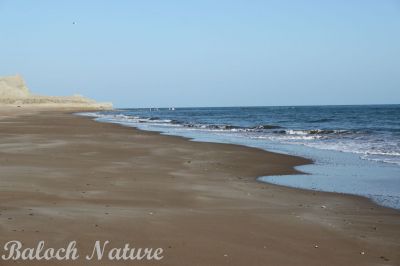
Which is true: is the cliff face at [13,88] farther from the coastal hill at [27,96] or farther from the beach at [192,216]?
the beach at [192,216]

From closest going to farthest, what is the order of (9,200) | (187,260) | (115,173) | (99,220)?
(187,260), (99,220), (9,200), (115,173)

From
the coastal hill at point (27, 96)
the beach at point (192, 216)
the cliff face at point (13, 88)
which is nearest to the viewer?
the beach at point (192, 216)

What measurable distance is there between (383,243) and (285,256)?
1.45m

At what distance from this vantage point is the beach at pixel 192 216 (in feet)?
17.4

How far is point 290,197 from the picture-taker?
29.1ft

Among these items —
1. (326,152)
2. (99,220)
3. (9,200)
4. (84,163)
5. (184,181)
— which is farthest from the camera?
(326,152)

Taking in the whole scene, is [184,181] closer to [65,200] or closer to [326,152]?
[65,200]

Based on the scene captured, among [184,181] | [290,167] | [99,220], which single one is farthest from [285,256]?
[290,167]

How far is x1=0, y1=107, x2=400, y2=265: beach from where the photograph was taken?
17.4 ft

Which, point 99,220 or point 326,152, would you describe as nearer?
point 99,220

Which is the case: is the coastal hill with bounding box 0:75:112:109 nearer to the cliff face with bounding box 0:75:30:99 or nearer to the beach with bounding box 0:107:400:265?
the cliff face with bounding box 0:75:30:99

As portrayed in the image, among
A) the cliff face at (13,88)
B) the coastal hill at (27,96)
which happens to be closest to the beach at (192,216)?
the coastal hill at (27,96)

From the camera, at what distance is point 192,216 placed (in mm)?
6949

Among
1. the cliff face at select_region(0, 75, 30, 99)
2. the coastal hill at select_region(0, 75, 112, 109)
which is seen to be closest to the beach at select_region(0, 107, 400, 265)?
the coastal hill at select_region(0, 75, 112, 109)
